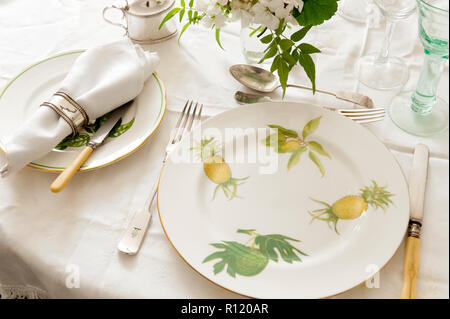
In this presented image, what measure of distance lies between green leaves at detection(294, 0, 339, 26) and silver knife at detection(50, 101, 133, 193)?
0.96 feet

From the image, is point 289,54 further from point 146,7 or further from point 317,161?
point 146,7

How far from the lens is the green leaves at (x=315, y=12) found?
57 cm

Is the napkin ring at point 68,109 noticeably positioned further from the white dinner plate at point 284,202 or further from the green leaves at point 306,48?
the green leaves at point 306,48

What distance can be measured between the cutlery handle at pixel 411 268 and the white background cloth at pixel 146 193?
0.01 metres

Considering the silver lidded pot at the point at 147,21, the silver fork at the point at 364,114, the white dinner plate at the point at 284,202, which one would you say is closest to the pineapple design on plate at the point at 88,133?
the white dinner plate at the point at 284,202

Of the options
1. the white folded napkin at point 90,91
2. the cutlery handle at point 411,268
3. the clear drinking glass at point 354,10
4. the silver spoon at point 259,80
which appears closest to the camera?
the cutlery handle at point 411,268

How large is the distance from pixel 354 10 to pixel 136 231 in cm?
60

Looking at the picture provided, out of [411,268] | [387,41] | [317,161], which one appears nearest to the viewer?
[411,268]

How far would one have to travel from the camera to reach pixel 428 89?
63 centimetres

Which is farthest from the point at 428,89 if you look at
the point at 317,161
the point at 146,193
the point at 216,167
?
the point at 146,193

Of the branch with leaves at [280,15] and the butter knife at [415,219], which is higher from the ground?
the branch with leaves at [280,15]

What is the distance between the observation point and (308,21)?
0.58 m

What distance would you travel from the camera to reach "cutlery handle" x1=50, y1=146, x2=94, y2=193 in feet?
1.84
